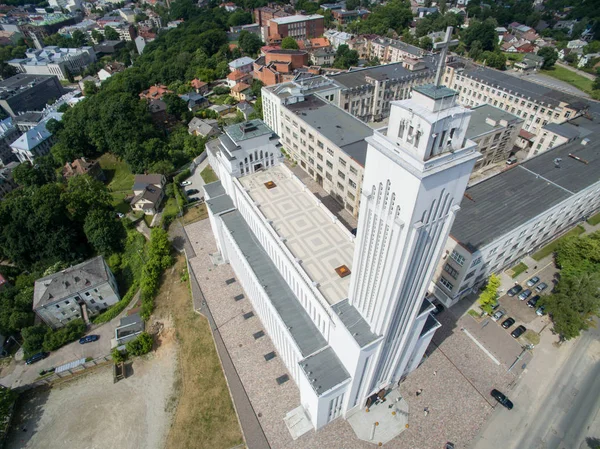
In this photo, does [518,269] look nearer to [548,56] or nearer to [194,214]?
[194,214]

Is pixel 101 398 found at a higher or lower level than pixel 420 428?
lower

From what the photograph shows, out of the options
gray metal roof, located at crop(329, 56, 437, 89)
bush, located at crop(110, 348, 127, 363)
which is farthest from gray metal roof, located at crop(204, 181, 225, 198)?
gray metal roof, located at crop(329, 56, 437, 89)

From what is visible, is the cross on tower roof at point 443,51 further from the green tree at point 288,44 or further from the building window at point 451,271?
the green tree at point 288,44

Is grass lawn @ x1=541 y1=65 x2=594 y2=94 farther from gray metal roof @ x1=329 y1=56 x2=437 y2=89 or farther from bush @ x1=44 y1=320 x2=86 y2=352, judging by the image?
bush @ x1=44 y1=320 x2=86 y2=352

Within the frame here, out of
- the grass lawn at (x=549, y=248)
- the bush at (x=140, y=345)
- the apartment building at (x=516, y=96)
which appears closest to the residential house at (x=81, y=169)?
the bush at (x=140, y=345)

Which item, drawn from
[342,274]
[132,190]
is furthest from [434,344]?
[132,190]

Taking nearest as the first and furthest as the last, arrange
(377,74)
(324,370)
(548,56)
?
1. (324,370)
2. (377,74)
3. (548,56)

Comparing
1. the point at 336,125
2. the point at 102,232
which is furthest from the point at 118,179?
the point at 336,125

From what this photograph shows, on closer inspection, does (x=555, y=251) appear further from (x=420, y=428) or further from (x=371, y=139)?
(x=371, y=139)
